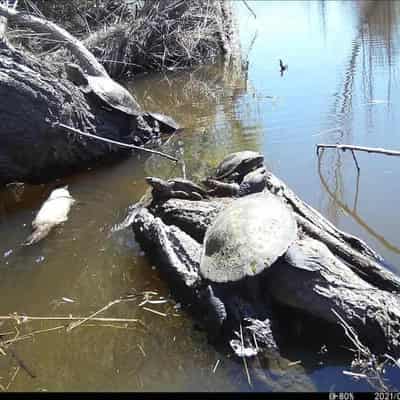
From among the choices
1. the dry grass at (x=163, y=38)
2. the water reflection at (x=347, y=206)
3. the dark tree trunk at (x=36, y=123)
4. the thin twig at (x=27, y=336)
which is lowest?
the thin twig at (x=27, y=336)

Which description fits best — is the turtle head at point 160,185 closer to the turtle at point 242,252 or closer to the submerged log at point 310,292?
the submerged log at point 310,292

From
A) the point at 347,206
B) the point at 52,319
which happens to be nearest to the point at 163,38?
the point at 347,206

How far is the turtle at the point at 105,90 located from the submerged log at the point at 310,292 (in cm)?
407

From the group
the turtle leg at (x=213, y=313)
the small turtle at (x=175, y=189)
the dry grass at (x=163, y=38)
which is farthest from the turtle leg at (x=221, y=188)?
the dry grass at (x=163, y=38)

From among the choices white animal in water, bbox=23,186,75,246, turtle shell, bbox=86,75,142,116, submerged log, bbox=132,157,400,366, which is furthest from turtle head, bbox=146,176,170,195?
turtle shell, bbox=86,75,142,116

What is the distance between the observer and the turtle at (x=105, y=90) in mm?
7785

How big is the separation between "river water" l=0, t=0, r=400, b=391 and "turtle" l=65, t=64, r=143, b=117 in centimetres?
89

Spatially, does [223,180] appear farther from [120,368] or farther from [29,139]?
[29,139]

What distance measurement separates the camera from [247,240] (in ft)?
11.8

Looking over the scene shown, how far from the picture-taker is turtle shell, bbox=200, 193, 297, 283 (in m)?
3.48

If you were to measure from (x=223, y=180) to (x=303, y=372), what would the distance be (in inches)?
101

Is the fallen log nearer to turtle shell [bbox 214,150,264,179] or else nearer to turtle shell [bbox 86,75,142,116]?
turtle shell [bbox 86,75,142,116]

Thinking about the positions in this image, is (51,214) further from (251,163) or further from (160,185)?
(251,163)

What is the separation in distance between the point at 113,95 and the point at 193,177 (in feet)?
7.82
